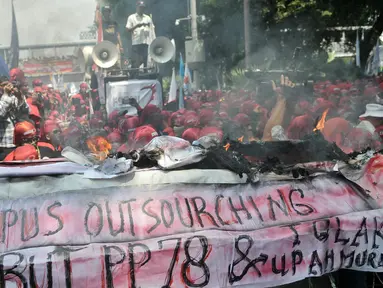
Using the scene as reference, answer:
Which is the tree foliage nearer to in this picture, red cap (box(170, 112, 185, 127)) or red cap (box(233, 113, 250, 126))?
red cap (box(233, 113, 250, 126))

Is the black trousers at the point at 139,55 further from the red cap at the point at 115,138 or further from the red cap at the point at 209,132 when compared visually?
the red cap at the point at 209,132

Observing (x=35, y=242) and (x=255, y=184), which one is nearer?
(x=35, y=242)

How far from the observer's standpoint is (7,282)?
2.53m

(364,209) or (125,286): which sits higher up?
(364,209)


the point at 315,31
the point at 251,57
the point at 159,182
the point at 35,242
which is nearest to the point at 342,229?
the point at 159,182

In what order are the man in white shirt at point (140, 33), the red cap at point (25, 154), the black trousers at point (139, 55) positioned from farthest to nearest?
1. the black trousers at point (139, 55)
2. the man in white shirt at point (140, 33)
3. the red cap at point (25, 154)

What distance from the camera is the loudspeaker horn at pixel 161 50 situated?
10320mm

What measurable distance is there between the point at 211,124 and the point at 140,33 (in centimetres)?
585

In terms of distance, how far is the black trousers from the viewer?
11.4 m

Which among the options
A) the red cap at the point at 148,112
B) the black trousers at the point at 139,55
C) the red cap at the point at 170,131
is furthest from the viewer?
the black trousers at the point at 139,55

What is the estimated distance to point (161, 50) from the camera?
409 inches

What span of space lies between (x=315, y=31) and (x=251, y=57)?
6661mm

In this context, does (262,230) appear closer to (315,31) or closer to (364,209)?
(364,209)

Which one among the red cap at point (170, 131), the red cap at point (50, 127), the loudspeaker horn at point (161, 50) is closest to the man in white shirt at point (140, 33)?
the loudspeaker horn at point (161, 50)
